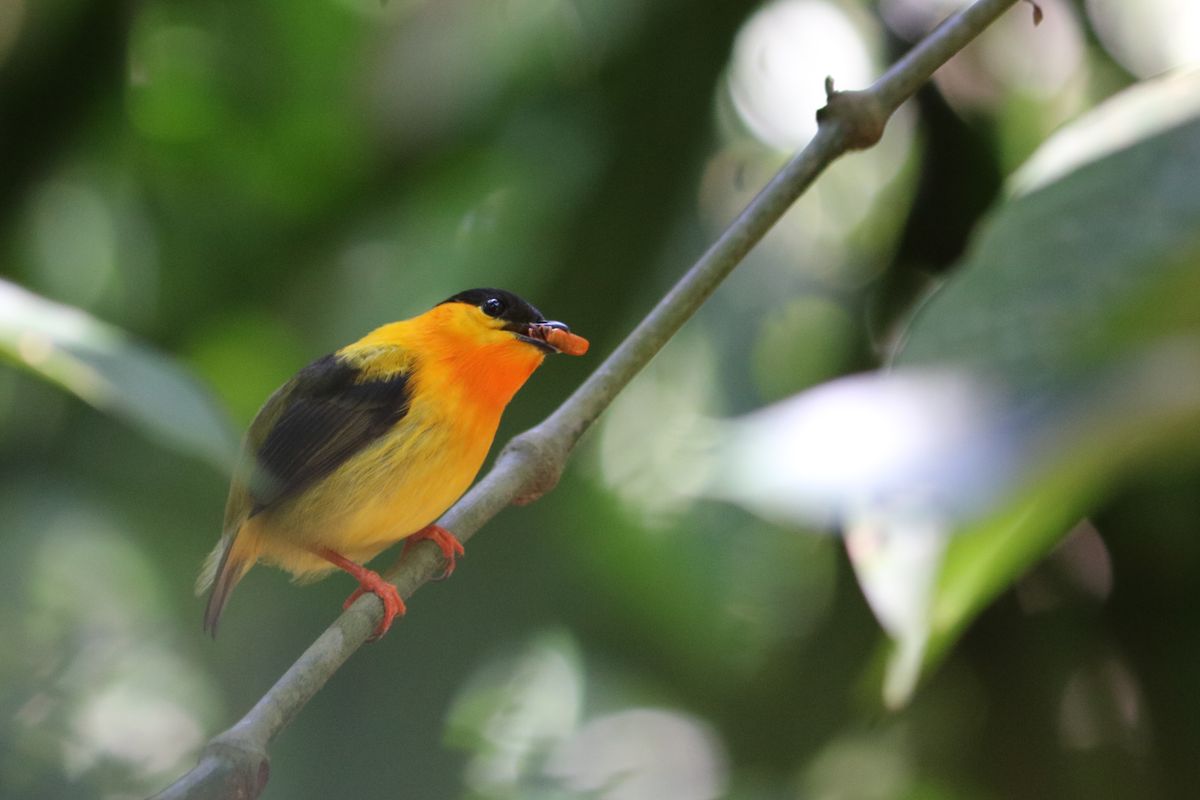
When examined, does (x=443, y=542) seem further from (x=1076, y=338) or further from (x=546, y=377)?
(x=1076, y=338)

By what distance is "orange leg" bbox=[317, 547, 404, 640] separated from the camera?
4.32 feet

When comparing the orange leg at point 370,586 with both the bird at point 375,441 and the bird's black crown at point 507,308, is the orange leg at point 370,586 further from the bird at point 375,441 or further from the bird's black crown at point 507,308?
the bird's black crown at point 507,308

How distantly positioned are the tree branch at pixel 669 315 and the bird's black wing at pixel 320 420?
17.1 inches

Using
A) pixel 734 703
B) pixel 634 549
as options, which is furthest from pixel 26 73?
pixel 734 703

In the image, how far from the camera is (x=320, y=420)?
1693 mm

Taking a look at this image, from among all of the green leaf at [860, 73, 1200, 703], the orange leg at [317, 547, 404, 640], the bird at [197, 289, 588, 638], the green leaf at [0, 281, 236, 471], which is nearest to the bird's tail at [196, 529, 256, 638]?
the bird at [197, 289, 588, 638]

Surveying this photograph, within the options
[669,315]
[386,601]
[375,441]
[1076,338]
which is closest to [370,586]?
[375,441]

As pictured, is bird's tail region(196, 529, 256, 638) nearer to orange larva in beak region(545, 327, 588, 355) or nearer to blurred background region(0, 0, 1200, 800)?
blurred background region(0, 0, 1200, 800)

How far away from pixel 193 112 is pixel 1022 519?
1992 mm

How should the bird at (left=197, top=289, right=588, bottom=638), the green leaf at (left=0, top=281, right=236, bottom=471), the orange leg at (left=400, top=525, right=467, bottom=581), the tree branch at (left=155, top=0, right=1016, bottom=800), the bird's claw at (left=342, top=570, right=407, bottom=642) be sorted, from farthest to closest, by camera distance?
the bird at (left=197, top=289, right=588, bottom=638)
the orange leg at (left=400, top=525, right=467, bottom=581)
the bird's claw at (left=342, top=570, right=407, bottom=642)
the tree branch at (left=155, top=0, right=1016, bottom=800)
the green leaf at (left=0, top=281, right=236, bottom=471)

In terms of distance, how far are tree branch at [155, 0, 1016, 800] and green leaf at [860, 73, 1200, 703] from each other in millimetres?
491

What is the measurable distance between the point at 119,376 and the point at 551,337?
1.00 meters

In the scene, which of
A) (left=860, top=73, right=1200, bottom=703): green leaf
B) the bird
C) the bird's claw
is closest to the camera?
(left=860, top=73, right=1200, bottom=703): green leaf

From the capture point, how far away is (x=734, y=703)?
205cm
